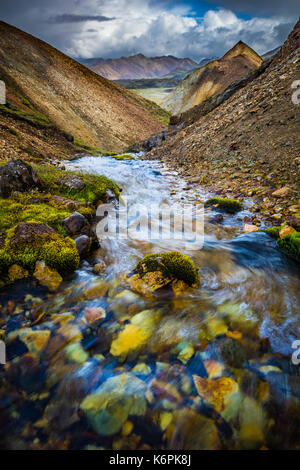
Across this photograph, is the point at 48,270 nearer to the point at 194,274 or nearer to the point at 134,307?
the point at 134,307

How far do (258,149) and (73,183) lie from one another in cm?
714

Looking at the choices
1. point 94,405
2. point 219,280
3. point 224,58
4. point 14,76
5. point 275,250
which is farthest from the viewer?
point 224,58

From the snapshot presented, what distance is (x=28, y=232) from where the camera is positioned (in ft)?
11.1

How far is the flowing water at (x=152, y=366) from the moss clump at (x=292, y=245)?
0.40m

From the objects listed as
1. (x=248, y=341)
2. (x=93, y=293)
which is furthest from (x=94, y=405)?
(x=248, y=341)

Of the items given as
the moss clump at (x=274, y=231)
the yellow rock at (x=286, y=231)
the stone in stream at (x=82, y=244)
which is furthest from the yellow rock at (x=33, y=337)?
the moss clump at (x=274, y=231)

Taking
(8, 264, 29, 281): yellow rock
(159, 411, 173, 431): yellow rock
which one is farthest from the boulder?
(159, 411, 173, 431): yellow rock

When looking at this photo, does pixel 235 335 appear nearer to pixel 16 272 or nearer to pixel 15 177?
pixel 16 272

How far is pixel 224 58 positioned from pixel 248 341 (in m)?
58.8

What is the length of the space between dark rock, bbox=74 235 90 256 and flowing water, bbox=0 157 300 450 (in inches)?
19.5

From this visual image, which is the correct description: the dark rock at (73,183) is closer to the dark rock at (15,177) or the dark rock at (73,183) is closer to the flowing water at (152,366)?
the dark rock at (15,177)

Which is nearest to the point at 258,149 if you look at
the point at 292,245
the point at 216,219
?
the point at 216,219

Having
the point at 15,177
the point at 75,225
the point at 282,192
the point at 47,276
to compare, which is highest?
the point at 15,177
